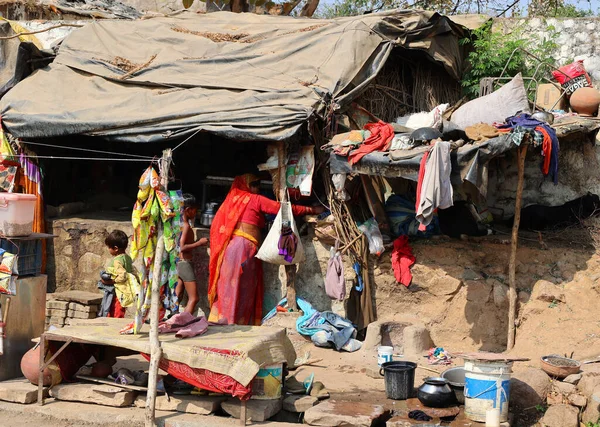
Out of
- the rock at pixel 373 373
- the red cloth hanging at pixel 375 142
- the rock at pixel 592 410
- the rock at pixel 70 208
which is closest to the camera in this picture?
the rock at pixel 592 410

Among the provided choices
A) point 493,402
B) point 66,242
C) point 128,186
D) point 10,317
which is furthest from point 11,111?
point 493,402

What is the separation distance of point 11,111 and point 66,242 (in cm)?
185

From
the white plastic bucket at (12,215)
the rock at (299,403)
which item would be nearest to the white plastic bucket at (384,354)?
the rock at (299,403)

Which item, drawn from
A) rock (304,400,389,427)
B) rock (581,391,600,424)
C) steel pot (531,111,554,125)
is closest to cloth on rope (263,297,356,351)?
rock (304,400,389,427)

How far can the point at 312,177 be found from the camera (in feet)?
33.0

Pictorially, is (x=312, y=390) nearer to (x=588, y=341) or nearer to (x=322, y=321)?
(x=322, y=321)

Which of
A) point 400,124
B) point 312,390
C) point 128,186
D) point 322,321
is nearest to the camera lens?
point 312,390

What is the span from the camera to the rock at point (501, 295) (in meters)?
9.79

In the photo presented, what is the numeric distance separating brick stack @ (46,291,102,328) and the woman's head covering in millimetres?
1416

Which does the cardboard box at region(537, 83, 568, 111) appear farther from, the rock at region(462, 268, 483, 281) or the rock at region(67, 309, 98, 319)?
the rock at region(67, 309, 98, 319)

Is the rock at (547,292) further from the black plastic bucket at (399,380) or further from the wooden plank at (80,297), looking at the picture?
the wooden plank at (80,297)

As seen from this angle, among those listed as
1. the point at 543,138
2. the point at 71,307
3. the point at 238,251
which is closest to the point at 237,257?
the point at 238,251

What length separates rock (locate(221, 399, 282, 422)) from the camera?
24.6 feet

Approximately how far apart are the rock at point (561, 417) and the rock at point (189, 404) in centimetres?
282
